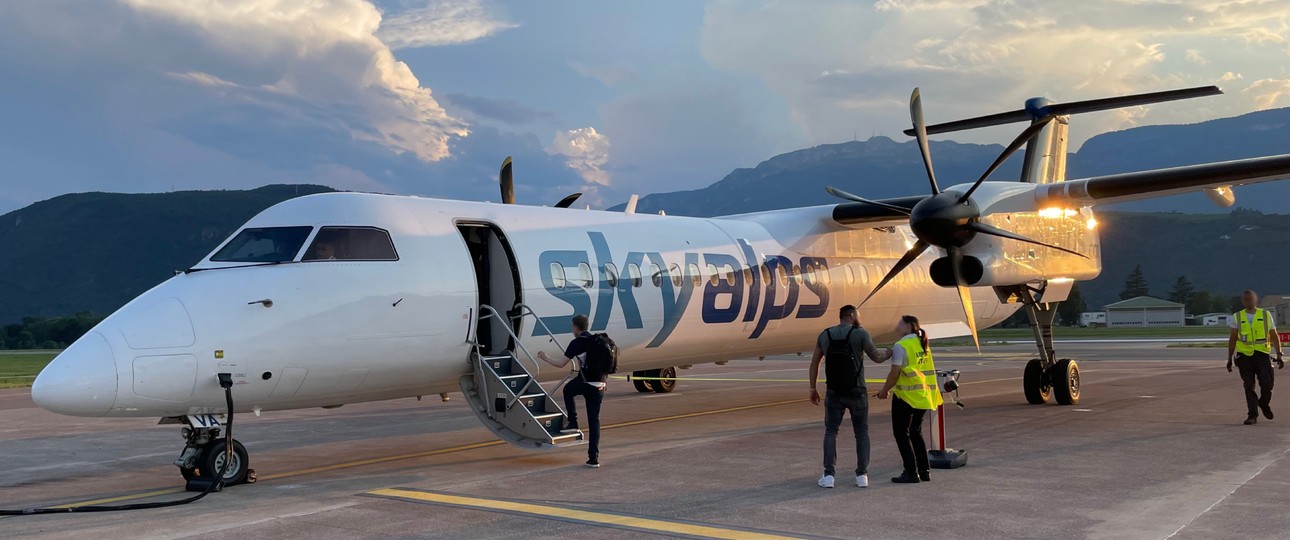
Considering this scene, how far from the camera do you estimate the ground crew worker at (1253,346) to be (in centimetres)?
1266

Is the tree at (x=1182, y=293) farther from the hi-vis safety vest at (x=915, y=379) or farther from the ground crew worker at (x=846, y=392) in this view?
the ground crew worker at (x=846, y=392)

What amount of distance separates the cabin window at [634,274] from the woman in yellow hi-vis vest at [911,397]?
4774mm

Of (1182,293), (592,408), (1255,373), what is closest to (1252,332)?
(1255,373)

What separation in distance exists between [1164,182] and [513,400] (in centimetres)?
1007

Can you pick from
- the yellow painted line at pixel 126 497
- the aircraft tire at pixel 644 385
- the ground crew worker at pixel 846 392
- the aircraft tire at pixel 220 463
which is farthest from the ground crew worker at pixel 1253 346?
the yellow painted line at pixel 126 497

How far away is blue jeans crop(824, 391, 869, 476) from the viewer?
869 centimetres

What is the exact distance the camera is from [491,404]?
35.3 feet

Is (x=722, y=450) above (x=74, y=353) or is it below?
below

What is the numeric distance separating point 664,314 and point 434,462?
3903 mm

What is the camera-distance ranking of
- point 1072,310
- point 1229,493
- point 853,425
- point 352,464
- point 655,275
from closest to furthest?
point 1229,493 < point 853,425 < point 352,464 < point 655,275 < point 1072,310

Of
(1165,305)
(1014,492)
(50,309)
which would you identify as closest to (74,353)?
(1014,492)

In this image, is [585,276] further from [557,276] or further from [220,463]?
[220,463]

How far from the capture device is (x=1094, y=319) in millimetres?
117438

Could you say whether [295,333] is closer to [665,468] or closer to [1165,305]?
[665,468]
